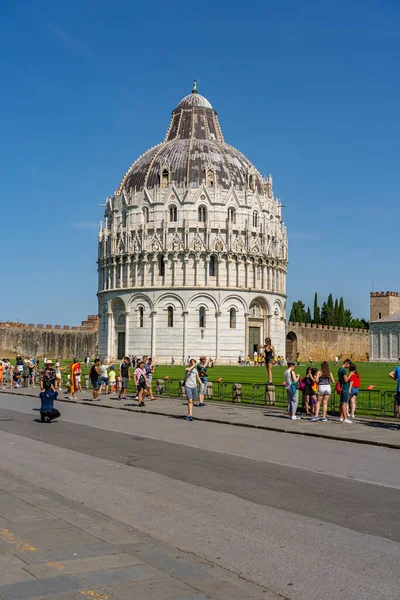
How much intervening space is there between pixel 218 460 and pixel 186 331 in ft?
203

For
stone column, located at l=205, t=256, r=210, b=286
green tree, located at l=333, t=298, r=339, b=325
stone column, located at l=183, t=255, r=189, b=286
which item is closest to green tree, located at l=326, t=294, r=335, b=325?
green tree, located at l=333, t=298, r=339, b=325

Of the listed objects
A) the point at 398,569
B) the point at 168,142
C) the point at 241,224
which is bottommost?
the point at 398,569

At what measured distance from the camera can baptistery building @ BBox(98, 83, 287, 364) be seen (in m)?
75.2

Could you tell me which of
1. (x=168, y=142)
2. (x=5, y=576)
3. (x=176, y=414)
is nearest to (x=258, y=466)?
(x=5, y=576)

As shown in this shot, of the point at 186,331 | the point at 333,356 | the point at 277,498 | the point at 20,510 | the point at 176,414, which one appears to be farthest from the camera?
the point at 333,356

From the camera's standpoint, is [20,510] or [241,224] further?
[241,224]

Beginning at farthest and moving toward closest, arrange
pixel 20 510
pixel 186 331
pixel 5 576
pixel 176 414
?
pixel 186 331
pixel 176 414
pixel 20 510
pixel 5 576

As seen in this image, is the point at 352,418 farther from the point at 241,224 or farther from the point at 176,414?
the point at 241,224

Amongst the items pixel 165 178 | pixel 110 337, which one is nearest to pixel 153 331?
pixel 110 337

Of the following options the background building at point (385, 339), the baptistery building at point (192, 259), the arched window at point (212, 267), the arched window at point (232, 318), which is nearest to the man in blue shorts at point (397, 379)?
the baptistery building at point (192, 259)

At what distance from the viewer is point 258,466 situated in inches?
509

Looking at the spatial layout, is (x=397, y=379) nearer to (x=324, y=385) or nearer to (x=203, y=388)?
(x=324, y=385)

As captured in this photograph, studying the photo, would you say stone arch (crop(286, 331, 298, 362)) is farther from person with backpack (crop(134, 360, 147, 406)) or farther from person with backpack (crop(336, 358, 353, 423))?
person with backpack (crop(336, 358, 353, 423))

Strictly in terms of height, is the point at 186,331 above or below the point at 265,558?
above
